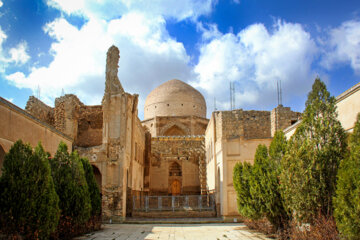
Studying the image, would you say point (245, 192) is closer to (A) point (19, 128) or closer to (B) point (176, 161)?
(A) point (19, 128)

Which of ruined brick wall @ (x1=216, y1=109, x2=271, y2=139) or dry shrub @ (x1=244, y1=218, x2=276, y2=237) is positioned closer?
dry shrub @ (x1=244, y1=218, x2=276, y2=237)

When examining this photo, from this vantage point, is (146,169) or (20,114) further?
(146,169)

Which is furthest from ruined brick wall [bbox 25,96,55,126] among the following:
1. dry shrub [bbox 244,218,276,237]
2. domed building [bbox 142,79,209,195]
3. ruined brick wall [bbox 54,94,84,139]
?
dry shrub [bbox 244,218,276,237]

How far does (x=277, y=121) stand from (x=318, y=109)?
11805 millimetres

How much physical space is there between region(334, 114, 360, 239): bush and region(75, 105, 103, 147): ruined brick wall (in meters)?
18.8

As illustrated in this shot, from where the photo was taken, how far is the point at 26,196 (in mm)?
8352

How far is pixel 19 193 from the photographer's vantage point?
8320 millimetres

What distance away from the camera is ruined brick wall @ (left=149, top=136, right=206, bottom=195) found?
30.5 metres

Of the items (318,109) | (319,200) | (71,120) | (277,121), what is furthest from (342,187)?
(71,120)

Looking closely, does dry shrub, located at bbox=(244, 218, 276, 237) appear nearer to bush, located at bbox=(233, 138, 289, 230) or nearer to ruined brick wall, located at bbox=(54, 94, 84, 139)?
bush, located at bbox=(233, 138, 289, 230)

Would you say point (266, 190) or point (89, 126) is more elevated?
point (89, 126)

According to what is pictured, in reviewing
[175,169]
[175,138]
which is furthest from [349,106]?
[175,169]

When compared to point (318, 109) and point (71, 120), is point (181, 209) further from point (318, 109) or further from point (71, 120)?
point (318, 109)

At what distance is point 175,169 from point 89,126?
1250cm
